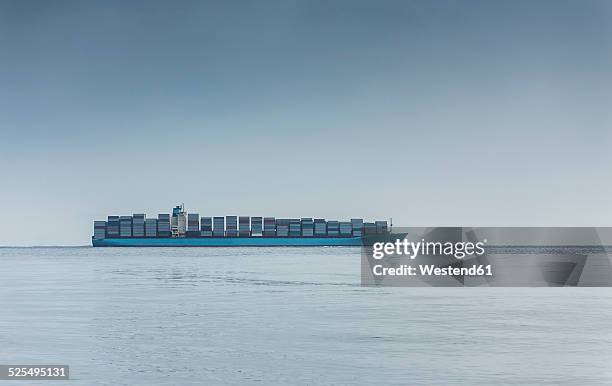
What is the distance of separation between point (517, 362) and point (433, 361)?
1651 mm

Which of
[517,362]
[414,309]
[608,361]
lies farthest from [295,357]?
[414,309]

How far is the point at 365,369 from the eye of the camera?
46.1ft

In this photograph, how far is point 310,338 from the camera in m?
18.3

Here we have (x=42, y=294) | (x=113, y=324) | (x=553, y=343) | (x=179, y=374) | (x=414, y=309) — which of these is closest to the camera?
(x=179, y=374)

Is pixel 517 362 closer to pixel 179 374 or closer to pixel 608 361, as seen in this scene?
pixel 608 361

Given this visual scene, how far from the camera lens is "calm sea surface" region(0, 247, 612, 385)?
13711 millimetres

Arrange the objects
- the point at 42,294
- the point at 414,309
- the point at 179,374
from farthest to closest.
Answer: the point at 42,294 → the point at 414,309 → the point at 179,374

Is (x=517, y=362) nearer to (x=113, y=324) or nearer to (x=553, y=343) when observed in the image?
(x=553, y=343)

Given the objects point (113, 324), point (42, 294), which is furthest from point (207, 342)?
point (42, 294)

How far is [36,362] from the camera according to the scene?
14.9 m

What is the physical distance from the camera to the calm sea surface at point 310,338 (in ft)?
45.0

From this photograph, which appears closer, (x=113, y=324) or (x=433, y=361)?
(x=433, y=361)

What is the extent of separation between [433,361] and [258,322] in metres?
7.87

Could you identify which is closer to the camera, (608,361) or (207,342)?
(608,361)
